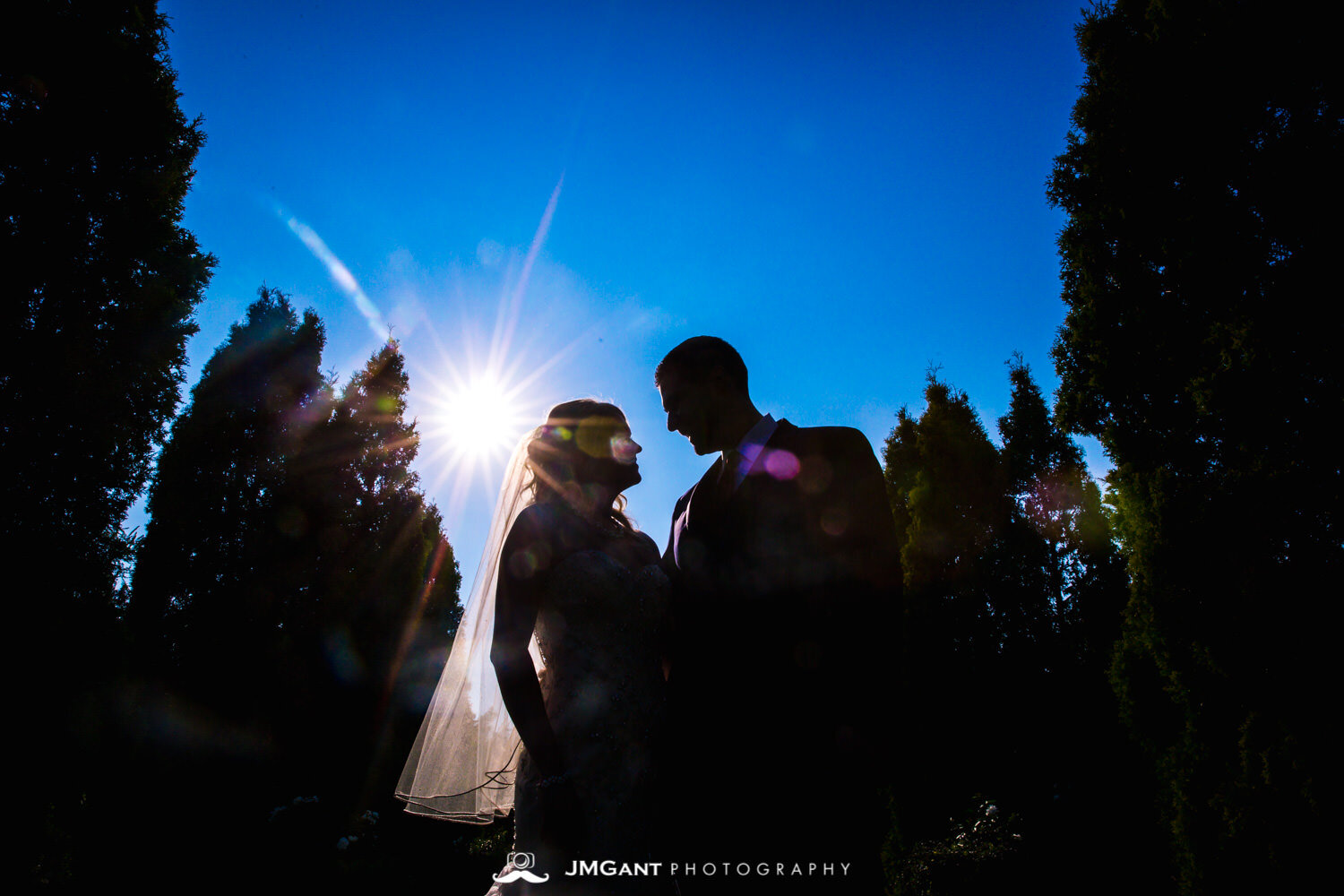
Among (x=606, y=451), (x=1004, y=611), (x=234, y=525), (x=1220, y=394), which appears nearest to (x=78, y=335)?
(x=234, y=525)

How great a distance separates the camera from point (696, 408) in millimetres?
2887

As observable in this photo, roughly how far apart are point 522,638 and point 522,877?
3.25ft

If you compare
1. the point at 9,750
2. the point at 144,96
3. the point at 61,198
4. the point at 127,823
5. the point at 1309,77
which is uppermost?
the point at 144,96

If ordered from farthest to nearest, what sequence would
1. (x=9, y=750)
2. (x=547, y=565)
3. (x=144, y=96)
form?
(x=144, y=96) < (x=9, y=750) < (x=547, y=565)

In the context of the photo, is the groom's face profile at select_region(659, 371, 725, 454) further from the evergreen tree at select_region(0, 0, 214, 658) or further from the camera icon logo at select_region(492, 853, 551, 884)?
the evergreen tree at select_region(0, 0, 214, 658)

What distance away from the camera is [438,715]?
402cm

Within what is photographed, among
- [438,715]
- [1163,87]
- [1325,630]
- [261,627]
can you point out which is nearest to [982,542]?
[1325,630]

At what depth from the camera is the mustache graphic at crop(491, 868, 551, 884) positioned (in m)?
2.53

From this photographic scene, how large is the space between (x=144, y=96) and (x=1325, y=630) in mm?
15344

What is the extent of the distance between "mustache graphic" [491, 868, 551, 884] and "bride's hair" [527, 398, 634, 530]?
192cm

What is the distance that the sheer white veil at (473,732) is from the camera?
3.70 meters

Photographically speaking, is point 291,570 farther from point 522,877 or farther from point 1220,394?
point 1220,394

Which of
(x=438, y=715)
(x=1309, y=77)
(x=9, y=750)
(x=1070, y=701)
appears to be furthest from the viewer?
(x=1070, y=701)

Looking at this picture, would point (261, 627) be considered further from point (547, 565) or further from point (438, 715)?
point (547, 565)
